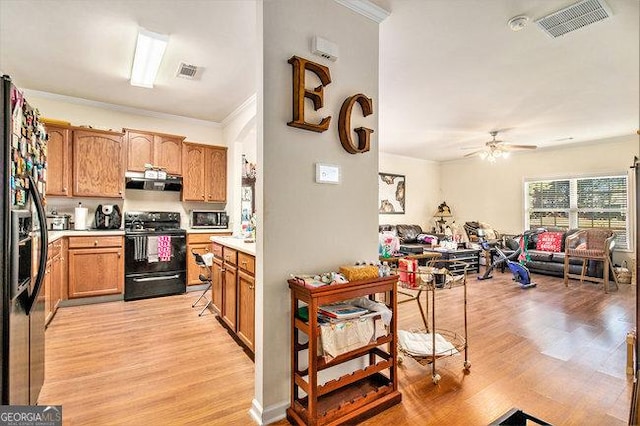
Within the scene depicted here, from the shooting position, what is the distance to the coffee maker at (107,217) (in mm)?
4332

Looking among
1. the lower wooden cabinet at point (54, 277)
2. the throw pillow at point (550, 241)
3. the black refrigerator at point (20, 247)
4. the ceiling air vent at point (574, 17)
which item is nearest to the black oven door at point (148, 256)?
the lower wooden cabinet at point (54, 277)

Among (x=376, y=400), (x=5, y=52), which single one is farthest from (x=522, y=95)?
(x=5, y=52)

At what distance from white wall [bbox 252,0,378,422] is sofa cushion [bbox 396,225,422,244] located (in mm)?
5372

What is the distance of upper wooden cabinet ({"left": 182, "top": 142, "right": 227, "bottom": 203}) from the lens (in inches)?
189

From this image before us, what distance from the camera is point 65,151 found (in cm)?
396

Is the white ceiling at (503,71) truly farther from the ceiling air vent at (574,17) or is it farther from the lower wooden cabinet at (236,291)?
the lower wooden cabinet at (236,291)

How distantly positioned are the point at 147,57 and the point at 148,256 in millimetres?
2484

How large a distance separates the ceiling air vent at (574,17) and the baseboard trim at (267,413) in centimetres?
324

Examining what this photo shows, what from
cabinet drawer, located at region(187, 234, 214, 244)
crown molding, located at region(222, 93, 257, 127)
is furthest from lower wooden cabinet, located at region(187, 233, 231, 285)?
crown molding, located at region(222, 93, 257, 127)

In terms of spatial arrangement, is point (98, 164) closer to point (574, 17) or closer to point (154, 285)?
point (154, 285)

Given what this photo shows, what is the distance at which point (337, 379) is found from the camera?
6.02 ft

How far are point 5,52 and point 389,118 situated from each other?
4528 millimetres

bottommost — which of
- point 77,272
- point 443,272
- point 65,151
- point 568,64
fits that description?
point 77,272

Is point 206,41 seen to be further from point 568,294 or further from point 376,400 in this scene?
point 568,294
